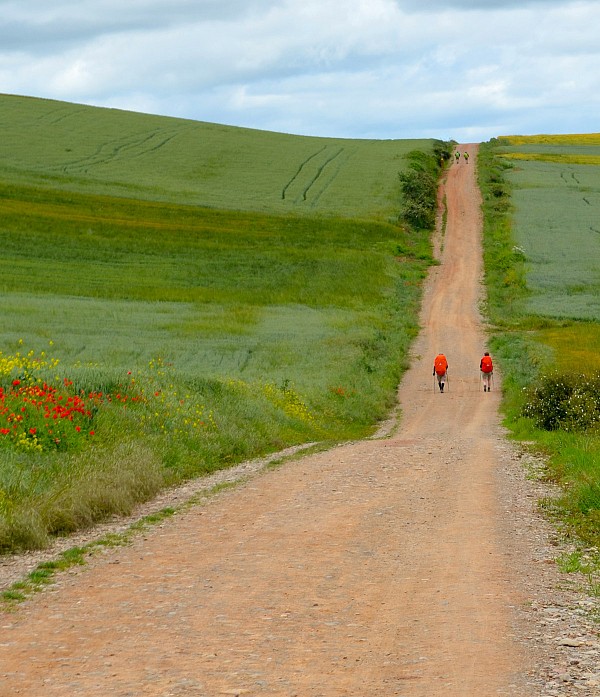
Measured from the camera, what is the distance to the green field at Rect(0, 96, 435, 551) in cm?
1455

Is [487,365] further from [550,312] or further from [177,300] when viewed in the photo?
[177,300]

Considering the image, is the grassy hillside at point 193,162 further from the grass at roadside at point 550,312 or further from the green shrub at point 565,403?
the green shrub at point 565,403

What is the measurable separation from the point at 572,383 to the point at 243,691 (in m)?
18.9

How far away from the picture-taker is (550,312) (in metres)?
47.0

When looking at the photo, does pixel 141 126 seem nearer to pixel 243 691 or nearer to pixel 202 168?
pixel 202 168

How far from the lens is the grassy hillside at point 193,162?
7044 centimetres

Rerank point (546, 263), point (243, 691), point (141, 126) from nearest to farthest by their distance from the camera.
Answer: point (243, 691) < point (546, 263) < point (141, 126)

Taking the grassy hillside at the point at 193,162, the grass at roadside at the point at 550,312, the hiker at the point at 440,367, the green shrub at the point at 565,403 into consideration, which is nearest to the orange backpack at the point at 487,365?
the grass at roadside at the point at 550,312

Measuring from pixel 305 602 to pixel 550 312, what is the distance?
40500 millimetres

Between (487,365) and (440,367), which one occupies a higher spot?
(487,365)

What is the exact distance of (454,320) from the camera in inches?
1897

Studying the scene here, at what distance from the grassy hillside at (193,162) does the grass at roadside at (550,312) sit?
10111 millimetres

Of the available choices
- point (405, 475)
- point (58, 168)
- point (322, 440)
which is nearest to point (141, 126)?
point (58, 168)

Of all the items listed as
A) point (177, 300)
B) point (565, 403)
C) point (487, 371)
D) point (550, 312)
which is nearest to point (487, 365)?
point (487, 371)
